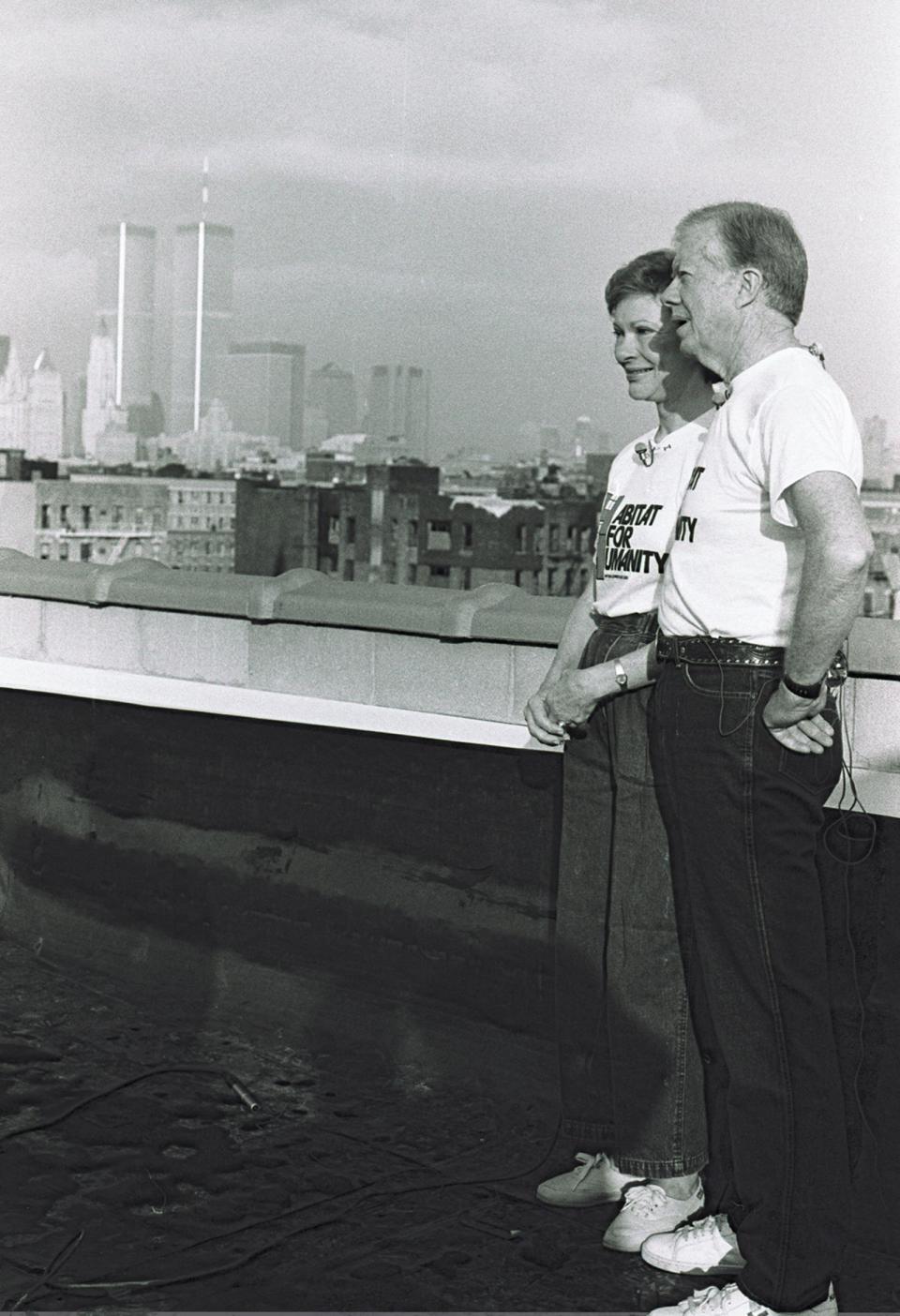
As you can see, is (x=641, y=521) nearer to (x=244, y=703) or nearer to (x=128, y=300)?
(x=244, y=703)

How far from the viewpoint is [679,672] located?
2.87 metres

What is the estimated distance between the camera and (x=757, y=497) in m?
2.76

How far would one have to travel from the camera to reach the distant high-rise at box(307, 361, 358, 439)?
366 feet

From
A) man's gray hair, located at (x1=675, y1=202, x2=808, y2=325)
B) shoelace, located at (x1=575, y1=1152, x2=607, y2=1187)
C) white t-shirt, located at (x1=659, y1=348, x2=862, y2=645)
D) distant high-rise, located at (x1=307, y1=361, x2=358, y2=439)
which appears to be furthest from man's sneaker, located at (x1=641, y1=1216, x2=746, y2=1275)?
distant high-rise, located at (x1=307, y1=361, x2=358, y2=439)

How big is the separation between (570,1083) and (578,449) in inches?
3852

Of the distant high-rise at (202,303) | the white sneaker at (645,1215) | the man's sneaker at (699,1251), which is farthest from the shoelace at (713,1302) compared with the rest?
the distant high-rise at (202,303)

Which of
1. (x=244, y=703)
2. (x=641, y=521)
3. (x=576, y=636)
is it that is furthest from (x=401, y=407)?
(x=641, y=521)

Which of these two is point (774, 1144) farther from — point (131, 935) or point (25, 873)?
point (25, 873)

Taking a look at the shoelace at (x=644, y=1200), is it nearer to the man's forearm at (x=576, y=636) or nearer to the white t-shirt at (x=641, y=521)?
the man's forearm at (x=576, y=636)

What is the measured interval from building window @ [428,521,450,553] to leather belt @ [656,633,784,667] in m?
72.8

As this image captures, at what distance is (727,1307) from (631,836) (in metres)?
0.92

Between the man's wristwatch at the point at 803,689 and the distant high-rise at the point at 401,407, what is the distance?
323 ft

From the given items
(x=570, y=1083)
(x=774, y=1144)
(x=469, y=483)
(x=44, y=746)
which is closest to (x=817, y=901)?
(x=774, y=1144)

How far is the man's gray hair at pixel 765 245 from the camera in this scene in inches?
109
